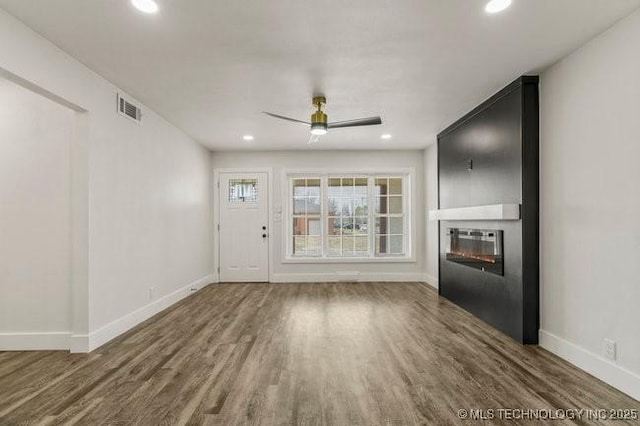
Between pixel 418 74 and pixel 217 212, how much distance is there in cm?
484

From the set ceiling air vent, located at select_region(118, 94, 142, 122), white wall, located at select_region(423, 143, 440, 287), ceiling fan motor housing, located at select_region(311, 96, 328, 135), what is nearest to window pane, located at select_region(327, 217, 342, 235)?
white wall, located at select_region(423, 143, 440, 287)

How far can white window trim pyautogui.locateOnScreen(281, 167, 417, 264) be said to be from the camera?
6984 millimetres

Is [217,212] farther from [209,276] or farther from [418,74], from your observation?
[418,74]

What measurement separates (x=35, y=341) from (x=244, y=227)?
4013 millimetres

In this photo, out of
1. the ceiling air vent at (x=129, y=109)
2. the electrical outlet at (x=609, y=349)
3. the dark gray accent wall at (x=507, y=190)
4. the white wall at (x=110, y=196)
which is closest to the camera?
the electrical outlet at (x=609, y=349)

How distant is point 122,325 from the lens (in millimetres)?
3783

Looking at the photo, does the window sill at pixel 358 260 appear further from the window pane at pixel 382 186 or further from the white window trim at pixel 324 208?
the window pane at pixel 382 186

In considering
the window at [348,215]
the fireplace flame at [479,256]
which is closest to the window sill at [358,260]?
the window at [348,215]

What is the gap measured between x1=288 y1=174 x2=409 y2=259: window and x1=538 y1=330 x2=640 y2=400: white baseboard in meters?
3.94

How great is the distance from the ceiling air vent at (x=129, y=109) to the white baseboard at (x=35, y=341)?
2280 mm

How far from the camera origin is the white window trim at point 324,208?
22.9 ft

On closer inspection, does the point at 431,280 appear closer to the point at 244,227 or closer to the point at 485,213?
the point at 485,213

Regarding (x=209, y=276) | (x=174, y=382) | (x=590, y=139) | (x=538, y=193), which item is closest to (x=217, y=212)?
(x=209, y=276)

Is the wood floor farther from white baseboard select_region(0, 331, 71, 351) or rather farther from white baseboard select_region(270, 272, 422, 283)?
white baseboard select_region(270, 272, 422, 283)
